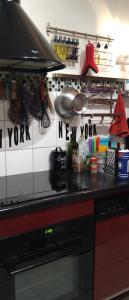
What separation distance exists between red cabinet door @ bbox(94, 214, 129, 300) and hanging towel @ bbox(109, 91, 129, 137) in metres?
0.70

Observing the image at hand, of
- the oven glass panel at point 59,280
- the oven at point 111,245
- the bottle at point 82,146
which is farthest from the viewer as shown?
the bottle at point 82,146

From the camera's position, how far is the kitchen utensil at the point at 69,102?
6.55 feet

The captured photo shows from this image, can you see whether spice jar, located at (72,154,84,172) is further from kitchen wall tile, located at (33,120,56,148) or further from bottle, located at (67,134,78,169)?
kitchen wall tile, located at (33,120,56,148)

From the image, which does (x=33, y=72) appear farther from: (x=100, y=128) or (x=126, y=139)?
(x=126, y=139)

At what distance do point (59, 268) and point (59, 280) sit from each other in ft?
0.33

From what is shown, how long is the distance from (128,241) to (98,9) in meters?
1.62

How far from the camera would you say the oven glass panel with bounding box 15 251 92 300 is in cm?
148

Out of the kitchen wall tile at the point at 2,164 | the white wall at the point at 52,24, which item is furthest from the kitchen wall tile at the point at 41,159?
the kitchen wall tile at the point at 2,164

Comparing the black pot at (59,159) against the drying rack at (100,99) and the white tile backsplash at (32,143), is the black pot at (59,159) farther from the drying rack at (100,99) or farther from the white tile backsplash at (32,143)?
the drying rack at (100,99)

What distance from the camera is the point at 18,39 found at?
129 centimetres

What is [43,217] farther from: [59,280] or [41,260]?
[59,280]

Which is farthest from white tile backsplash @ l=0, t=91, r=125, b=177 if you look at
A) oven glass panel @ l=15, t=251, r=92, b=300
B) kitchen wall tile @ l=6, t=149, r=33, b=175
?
oven glass panel @ l=15, t=251, r=92, b=300

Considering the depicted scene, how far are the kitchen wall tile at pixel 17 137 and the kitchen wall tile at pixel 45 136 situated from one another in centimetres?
4

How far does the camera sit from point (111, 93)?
2.29 metres
